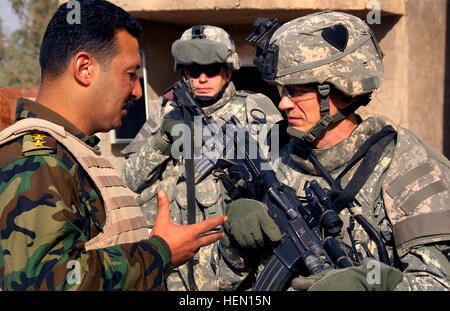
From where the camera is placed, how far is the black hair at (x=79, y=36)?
1859 millimetres

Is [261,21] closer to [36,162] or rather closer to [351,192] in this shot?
[351,192]

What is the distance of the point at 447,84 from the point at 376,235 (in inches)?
175

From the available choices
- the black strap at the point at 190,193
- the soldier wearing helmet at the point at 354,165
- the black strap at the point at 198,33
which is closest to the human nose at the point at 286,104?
the soldier wearing helmet at the point at 354,165

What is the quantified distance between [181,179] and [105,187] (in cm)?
208

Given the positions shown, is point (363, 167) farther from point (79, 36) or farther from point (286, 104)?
point (79, 36)

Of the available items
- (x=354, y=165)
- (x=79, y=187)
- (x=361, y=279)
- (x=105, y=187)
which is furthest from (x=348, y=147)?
(x=79, y=187)

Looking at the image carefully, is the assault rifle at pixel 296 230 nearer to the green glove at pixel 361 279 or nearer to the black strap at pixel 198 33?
the green glove at pixel 361 279

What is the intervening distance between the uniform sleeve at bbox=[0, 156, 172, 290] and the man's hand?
0.11 m

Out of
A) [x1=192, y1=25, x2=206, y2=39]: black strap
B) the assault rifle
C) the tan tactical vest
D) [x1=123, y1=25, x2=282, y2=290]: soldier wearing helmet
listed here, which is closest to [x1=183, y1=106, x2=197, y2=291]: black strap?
[x1=123, y1=25, x2=282, y2=290]: soldier wearing helmet

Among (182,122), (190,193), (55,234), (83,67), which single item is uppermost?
(83,67)

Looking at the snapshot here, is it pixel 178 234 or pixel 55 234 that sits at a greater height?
pixel 55 234

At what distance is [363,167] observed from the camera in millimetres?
2221
